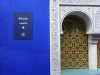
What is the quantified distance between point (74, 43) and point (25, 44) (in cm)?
120

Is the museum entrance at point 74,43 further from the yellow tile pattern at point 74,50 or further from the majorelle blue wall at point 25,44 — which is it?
the majorelle blue wall at point 25,44

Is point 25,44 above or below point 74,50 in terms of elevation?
above

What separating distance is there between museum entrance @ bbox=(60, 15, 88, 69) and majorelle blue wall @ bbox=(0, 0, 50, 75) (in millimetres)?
865

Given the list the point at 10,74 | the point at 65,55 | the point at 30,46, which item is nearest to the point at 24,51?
the point at 30,46

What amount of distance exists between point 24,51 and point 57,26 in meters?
0.65

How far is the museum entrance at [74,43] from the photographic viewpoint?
17.2ft

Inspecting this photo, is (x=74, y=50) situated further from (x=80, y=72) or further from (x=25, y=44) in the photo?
(x=25, y=44)

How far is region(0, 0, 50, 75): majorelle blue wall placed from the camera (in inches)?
172

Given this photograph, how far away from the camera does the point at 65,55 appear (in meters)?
5.23

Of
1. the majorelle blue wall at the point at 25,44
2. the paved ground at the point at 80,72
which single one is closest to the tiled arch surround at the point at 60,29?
the majorelle blue wall at the point at 25,44

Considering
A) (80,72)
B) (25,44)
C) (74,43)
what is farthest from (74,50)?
(25,44)

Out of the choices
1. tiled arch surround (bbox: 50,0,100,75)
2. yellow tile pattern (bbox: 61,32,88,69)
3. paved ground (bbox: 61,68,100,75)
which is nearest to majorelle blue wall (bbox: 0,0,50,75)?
tiled arch surround (bbox: 50,0,100,75)

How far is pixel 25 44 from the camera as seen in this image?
4.39 metres

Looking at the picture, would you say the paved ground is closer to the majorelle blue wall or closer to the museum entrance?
the museum entrance
